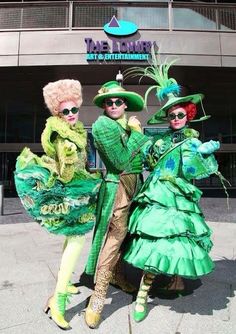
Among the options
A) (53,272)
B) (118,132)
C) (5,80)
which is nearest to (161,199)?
(118,132)

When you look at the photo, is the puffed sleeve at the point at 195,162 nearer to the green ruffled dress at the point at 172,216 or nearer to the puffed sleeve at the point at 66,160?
the green ruffled dress at the point at 172,216

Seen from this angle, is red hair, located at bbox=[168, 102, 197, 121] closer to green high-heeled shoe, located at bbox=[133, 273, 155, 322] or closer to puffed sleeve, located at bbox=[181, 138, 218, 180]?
puffed sleeve, located at bbox=[181, 138, 218, 180]

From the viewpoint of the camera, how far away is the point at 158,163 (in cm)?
310

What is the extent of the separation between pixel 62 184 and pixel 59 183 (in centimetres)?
3

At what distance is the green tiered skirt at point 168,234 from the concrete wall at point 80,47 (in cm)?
965

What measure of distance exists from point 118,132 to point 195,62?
9928 mm

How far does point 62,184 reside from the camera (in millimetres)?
2754

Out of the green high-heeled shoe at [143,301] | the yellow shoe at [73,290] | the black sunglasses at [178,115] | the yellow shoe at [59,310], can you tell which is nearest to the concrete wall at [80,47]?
the black sunglasses at [178,115]

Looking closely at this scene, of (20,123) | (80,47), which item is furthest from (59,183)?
(20,123)

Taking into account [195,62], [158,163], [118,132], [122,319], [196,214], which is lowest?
[122,319]

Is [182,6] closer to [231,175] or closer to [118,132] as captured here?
[231,175]

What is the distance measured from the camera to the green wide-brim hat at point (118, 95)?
2906 millimetres

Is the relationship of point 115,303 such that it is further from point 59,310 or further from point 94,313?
point 59,310

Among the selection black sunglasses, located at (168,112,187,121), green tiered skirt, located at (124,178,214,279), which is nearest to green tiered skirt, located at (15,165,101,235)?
green tiered skirt, located at (124,178,214,279)
